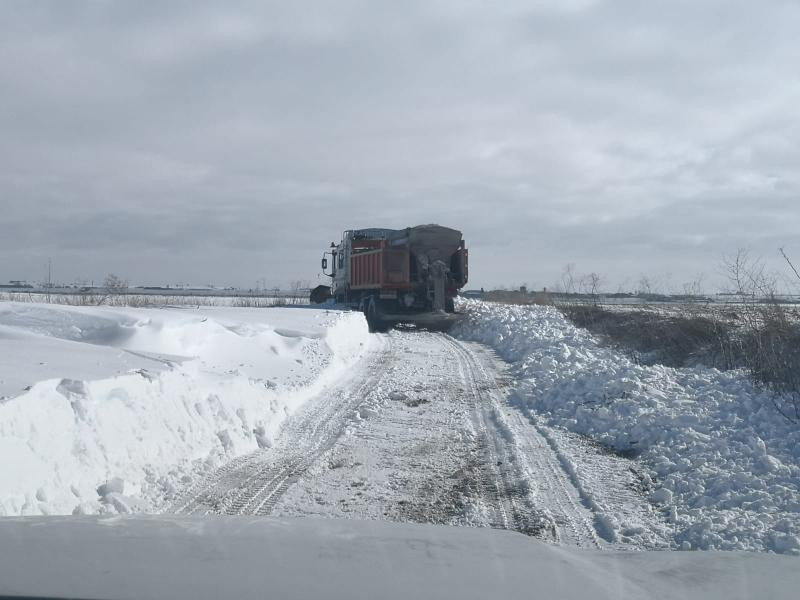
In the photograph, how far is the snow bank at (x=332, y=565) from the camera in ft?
8.50

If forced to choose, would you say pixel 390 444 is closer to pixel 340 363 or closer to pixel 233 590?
pixel 233 590

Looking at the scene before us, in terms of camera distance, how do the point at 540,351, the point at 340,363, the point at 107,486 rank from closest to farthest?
the point at 107,486
the point at 340,363
the point at 540,351

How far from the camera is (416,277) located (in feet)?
82.5

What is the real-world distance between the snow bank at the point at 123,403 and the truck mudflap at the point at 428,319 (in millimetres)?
12185

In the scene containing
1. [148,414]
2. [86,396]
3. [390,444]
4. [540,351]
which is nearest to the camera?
[86,396]

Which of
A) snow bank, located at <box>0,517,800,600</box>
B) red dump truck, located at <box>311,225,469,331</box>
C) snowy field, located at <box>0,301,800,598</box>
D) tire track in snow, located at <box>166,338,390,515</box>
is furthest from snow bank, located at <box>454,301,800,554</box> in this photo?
red dump truck, located at <box>311,225,469,331</box>

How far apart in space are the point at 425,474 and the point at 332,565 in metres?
3.94

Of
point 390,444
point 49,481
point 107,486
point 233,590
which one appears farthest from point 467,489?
point 233,590

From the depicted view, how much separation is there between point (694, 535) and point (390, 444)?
3.57 meters

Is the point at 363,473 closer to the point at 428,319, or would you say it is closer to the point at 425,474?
the point at 425,474

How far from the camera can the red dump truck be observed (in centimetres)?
2466

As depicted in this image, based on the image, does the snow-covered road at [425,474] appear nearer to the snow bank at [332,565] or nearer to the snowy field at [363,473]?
the snowy field at [363,473]

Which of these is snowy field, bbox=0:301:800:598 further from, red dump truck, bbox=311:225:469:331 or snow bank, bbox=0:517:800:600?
red dump truck, bbox=311:225:469:331

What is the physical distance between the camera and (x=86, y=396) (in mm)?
6273
